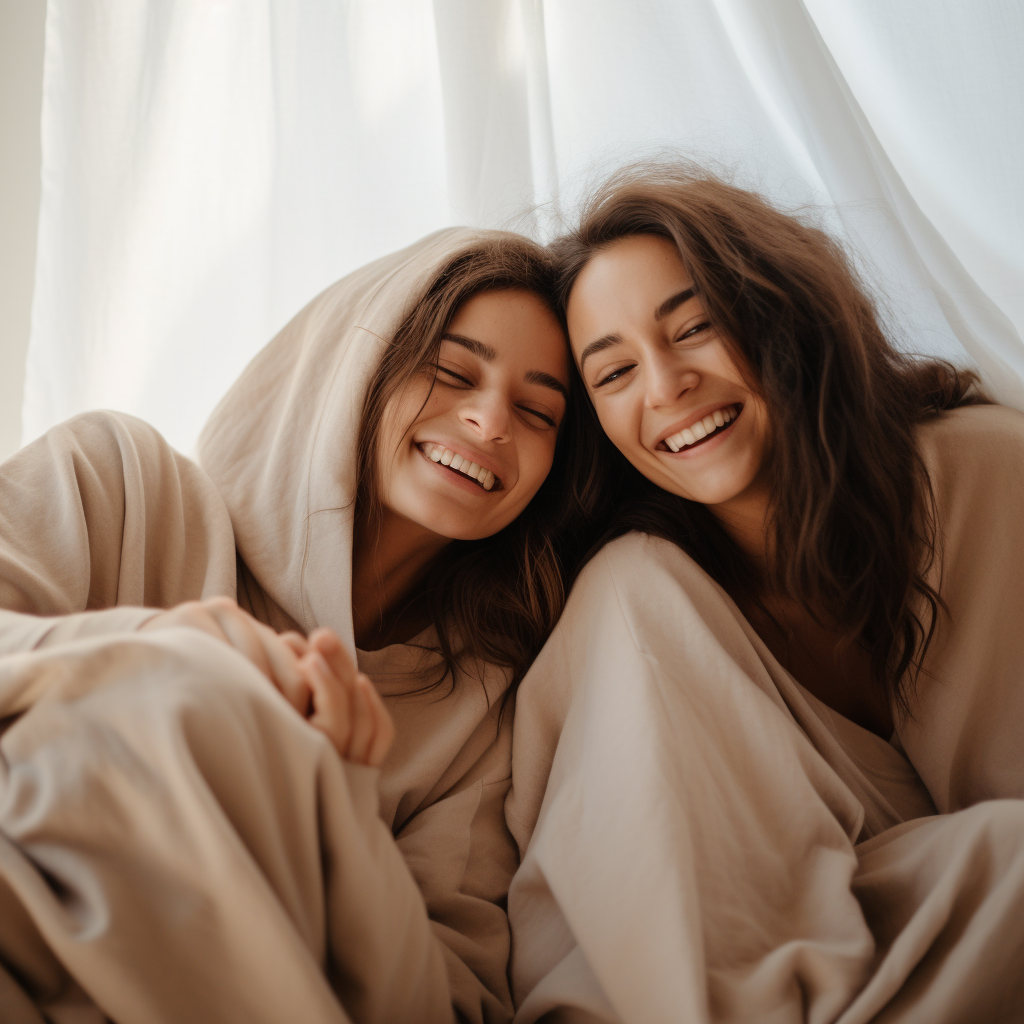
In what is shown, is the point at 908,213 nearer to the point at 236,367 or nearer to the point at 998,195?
the point at 998,195

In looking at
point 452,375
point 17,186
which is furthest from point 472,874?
point 17,186

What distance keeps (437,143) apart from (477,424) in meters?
0.85

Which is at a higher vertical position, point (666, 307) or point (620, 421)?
point (666, 307)

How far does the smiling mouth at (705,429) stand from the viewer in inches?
44.6

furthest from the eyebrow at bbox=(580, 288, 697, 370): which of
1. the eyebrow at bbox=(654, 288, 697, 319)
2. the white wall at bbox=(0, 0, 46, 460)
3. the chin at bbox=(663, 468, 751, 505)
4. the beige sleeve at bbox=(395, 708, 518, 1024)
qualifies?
the white wall at bbox=(0, 0, 46, 460)

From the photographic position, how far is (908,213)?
135 centimetres

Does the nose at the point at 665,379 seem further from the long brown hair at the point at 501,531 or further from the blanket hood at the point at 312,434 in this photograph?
the blanket hood at the point at 312,434

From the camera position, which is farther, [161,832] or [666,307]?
[666,307]

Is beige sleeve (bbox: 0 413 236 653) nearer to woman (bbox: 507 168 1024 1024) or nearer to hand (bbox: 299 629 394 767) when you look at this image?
hand (bbox: 299 629 394 767)

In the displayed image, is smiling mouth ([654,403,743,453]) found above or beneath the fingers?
above

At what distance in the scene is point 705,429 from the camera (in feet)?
3.73

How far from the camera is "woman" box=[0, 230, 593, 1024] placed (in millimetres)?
554

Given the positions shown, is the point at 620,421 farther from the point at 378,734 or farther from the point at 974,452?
the point at 378,734

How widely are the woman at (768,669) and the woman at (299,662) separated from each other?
0.11m
